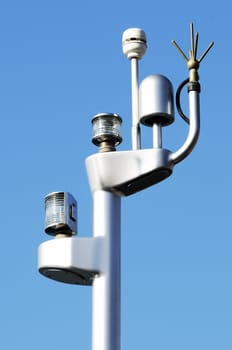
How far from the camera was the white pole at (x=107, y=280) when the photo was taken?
7559 mm

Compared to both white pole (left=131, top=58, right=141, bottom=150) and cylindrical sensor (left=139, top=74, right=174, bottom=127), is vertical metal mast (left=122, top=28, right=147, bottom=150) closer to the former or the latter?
white pole (left=131, top=58, right=141, bottom=150)

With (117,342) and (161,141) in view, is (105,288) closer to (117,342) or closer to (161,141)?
(117,342)

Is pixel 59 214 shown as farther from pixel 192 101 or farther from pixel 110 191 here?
pixel 192 101

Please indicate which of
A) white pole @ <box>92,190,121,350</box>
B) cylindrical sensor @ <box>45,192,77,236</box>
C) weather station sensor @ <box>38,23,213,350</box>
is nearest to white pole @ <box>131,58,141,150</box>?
weather station sensor @ <box>38,23,213,350</box>

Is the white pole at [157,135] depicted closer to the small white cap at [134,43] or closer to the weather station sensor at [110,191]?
the weather station sensor at [110,191]

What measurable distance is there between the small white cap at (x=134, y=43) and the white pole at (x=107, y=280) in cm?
119

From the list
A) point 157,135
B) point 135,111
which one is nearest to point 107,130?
point 135,111

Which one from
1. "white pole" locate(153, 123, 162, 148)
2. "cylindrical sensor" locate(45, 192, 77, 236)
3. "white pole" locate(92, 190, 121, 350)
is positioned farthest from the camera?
"cylindrical sensor" locate(45, 192, 77, 236)

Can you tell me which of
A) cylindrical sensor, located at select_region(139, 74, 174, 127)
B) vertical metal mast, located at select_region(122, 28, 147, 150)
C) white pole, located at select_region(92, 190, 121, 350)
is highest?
vertical metal mast, located at select_region(122, 28, 147, 150)

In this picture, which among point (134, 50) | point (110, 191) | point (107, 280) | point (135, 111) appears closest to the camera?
point (107, 280)

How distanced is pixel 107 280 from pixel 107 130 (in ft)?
3.88

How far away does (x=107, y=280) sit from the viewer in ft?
25.3

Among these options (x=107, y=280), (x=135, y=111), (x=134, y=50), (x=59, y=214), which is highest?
(x=134, y=50)

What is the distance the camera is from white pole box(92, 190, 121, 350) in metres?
7.56
